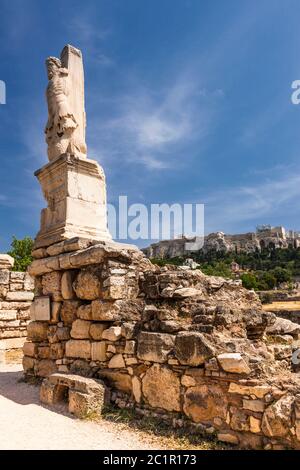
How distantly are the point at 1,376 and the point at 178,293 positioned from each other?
4492mm

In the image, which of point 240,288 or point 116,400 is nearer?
point 116,400

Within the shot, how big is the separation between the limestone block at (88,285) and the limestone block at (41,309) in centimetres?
81

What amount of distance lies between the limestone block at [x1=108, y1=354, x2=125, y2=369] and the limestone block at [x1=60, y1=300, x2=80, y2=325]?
112 centimetres

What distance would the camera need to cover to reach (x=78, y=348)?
5.93 metres

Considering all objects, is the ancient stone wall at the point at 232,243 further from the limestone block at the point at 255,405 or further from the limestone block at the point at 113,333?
the limestone block at the point at 255,405

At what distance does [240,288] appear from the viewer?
20.4ft

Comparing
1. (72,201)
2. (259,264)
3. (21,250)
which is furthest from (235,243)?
(72,201)

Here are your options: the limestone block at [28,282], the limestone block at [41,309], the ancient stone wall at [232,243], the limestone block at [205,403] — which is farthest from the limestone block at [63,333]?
the ancient stone wall at [232,243]

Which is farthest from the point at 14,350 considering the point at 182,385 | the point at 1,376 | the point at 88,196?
the point at 182,385

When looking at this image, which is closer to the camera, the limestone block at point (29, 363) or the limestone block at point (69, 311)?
the limestone block at point (69, 311)

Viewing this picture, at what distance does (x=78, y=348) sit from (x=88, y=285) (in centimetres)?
97

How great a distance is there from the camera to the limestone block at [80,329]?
19.2ft
